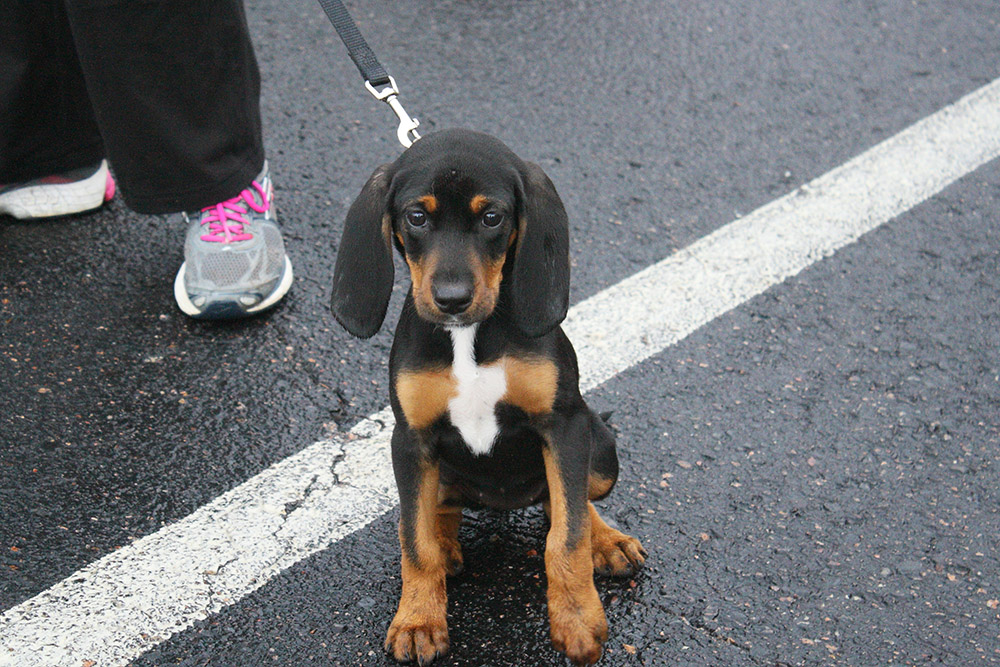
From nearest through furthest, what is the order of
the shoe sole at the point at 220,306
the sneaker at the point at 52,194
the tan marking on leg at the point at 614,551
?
the tan marking on leg at the point at 614,551 < the shoe sole at the point at 220,306 < the sneaker at the point at 52,194

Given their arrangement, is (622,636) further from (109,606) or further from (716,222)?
(716,222)

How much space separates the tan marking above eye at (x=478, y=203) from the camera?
230 centimetres

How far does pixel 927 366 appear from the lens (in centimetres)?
336

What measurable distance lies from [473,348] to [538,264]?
9.5 inches

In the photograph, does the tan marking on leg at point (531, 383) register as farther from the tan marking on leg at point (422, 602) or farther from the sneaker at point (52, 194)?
the sneaker at point (52, 194)

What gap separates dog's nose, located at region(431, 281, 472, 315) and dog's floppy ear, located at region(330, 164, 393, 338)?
207mm

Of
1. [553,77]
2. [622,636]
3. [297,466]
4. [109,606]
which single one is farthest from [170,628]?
[553,77]

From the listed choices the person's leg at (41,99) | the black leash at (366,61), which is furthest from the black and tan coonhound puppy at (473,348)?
the person's leg at (41,99)

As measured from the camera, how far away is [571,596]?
238 centimetres

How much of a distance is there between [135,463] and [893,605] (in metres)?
2.00

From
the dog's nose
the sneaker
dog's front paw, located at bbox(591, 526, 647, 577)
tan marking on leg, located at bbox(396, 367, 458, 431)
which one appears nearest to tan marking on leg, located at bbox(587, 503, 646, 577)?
dog's front paw, located at bbox(591, 526, 647, 577)

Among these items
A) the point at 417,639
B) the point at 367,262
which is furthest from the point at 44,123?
the point at 417,639

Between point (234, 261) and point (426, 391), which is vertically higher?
point (426, 391)

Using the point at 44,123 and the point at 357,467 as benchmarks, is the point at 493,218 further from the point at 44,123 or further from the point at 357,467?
the point at 44,123
